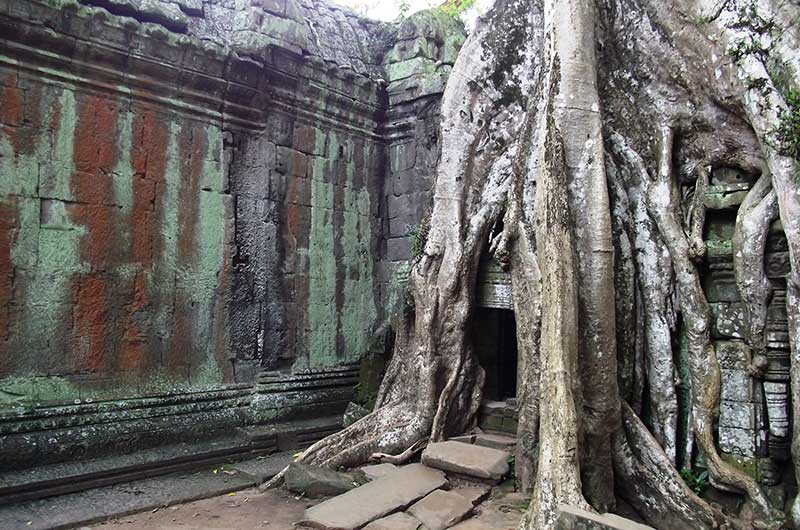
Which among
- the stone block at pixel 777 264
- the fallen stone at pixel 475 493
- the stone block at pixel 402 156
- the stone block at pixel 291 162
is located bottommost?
the fallen stone at pixel 475 493

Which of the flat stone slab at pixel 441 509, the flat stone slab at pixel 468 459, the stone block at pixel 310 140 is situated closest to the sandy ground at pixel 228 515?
the flat stone slab at pixel 441 509

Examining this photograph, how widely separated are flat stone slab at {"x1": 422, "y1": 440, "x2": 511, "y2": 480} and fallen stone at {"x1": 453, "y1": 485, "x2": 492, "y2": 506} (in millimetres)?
70

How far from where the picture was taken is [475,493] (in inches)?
157

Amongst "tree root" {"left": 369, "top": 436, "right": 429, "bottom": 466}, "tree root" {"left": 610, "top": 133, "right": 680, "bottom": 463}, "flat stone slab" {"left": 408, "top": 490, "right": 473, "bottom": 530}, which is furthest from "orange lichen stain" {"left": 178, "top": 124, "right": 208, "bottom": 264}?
"tree root" {"left": 610, "top": 133, "right": 680, "bottom": 463}

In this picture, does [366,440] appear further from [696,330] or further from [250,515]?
[696,330]

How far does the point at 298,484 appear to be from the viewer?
4.16 metres

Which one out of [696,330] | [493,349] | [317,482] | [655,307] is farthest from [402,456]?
[696,330]

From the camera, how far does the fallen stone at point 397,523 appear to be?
3.45 metres

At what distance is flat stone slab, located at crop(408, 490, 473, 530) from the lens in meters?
3.55

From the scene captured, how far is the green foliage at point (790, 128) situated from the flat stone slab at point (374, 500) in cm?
261

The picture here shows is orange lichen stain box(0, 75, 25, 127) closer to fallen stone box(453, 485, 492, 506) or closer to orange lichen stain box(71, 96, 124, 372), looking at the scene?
orange lichen stain box(71, 96, 124, 372)

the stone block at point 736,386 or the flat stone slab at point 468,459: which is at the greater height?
the stone block at point 736,386

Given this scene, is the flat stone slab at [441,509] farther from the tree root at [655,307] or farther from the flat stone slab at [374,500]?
the tree root at [655,307]

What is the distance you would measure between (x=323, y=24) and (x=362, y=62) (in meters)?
0.50
